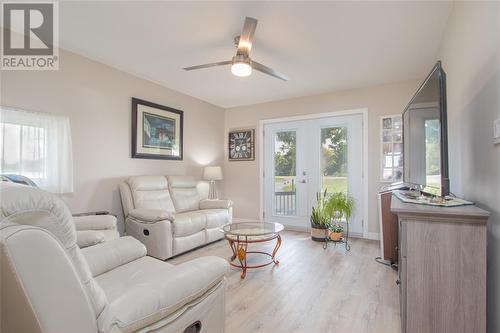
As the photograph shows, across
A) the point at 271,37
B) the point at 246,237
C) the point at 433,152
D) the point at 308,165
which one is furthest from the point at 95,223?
the point at 308,165

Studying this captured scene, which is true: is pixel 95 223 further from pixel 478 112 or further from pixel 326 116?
pixel 326 116

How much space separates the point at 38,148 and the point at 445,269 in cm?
350

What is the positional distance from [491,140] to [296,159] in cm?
323

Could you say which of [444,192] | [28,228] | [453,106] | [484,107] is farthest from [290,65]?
[28,228]

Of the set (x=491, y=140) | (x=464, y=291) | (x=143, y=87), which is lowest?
(x=464, y=291)

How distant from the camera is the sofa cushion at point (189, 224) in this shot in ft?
9.74

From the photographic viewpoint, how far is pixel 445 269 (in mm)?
1238

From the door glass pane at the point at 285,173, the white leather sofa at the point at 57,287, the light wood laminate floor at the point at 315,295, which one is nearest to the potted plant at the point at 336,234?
the light wood laminate floor at the point at 315,295

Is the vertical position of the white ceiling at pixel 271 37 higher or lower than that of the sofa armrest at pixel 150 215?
higher

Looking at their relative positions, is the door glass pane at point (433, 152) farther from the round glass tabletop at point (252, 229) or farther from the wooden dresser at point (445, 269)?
the round glass tabletop at point (252, 229)

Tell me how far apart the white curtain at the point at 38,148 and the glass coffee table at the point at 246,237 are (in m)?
1.89

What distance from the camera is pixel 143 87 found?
3.61 metres

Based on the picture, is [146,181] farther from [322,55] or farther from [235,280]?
[322,55]

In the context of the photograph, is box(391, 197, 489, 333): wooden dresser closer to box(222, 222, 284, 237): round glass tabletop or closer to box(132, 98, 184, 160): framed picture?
box(222, 222, 284, 237): round glass tabletop
